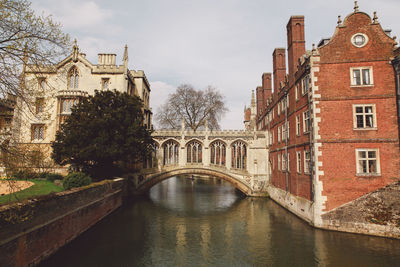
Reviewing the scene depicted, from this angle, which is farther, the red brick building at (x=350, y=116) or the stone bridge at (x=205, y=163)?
the stone bridge at (x=205, y=163)

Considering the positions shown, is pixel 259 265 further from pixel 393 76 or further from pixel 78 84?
pixel 78 84

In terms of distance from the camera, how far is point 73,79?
2777 centimetres

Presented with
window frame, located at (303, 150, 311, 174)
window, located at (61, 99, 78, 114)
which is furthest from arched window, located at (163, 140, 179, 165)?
window frame, located at (303, 150, 311, 174)

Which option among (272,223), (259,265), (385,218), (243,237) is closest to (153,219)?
(243,237)

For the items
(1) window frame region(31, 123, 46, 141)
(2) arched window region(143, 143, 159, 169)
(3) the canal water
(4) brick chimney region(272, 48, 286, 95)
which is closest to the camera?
(3) the canal water

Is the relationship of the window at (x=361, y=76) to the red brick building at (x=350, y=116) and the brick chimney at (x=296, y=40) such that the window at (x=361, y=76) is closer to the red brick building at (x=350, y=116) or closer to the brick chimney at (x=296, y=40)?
the red brick building at (x=350, y=116)

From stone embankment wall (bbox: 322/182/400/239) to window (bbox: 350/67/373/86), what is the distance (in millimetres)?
6414

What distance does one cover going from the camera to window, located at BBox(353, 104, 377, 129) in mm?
15570

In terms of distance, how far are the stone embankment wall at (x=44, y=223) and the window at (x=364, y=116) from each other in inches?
684

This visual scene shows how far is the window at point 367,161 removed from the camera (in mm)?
15203

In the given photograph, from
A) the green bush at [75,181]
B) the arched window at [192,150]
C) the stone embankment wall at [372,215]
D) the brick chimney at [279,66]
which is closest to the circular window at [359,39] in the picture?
the stone embankment wall at [372,215]

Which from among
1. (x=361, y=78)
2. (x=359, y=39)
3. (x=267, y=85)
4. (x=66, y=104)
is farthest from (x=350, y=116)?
(x=66, y=104)

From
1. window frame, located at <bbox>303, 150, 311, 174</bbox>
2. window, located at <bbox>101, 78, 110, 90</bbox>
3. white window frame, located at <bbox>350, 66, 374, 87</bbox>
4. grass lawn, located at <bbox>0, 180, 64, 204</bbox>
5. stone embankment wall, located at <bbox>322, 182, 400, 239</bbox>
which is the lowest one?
stone embankment wall, located at <bbox>322, 182, 400, 239</bbox>

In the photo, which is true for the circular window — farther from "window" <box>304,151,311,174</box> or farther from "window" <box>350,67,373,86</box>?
"window" <box>304,151,311,174</box>
